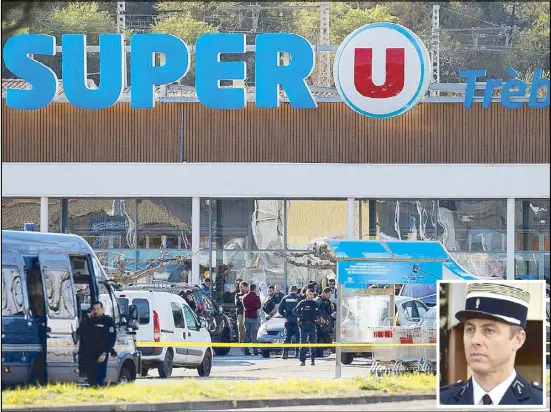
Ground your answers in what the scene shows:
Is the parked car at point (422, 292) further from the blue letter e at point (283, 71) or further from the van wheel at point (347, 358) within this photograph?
the blue letter e at point (283, 71)

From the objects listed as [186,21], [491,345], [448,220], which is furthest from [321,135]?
[186,21]

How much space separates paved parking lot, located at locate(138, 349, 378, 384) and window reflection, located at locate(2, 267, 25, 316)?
10.3 feet

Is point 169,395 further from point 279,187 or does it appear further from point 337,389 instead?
point 279,187

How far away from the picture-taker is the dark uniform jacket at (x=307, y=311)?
79.3 feet

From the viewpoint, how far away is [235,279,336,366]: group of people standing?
24.3m

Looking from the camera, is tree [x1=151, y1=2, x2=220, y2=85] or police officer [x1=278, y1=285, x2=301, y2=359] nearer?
police officer [x1=278, y1=285, x2=301, y2=359]

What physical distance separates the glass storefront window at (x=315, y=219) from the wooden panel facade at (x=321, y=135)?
4.17 ft

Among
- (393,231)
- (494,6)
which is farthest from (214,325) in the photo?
(494,6)

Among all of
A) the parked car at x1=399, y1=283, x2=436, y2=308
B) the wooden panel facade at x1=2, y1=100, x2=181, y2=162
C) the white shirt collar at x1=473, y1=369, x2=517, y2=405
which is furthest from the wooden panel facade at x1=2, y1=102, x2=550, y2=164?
the white shirt collar at x1=473, y1=369, x2=517, y2=405

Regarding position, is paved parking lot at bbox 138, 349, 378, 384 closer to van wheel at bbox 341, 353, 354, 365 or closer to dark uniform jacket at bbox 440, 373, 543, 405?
van wheel at bbox 341, 353, 354, 365

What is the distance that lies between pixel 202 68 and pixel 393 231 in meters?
6.43

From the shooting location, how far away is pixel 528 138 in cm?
3406

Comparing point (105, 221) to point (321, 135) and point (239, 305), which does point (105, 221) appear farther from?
point (239, 305)

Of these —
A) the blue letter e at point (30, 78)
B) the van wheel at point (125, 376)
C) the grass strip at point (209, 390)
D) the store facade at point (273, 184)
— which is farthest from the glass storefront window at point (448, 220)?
the van wheel at point (125, 376)
